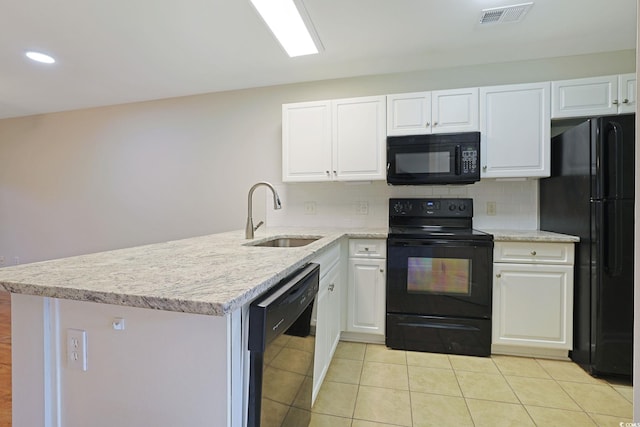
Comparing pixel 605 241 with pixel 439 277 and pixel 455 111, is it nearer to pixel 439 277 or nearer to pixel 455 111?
pixel 439 277

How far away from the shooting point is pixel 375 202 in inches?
112

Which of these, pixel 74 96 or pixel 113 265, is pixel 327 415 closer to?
pixel 113 265

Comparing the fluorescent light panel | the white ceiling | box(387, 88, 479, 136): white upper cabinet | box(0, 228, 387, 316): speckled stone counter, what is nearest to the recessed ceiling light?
the white ceiling

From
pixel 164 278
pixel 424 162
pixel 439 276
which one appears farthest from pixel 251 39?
pixel 439 276

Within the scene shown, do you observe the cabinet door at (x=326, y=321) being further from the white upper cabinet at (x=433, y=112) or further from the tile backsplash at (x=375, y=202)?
the white upper cabinet at (x=433, y=112)

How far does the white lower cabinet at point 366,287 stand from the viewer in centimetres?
232

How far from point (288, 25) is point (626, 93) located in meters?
2.45

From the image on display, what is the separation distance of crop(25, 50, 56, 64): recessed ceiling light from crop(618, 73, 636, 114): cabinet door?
14.6ft

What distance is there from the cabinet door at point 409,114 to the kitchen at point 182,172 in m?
0.38

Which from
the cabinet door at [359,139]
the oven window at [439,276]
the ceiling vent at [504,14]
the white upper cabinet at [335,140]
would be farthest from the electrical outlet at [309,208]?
the ceiling vent at [504,14]

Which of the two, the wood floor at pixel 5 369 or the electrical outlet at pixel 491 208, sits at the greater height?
the electrical outlet at pixel 491 208

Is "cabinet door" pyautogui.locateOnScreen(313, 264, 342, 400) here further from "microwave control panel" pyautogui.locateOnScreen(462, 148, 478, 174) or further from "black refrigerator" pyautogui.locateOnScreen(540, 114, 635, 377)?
"black refrigerator" pyautogui.locateOnScreen(540, 114, 635, 377)

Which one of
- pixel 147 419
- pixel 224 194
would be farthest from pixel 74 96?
pixel 147 419

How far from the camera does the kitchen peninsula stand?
0.75 meters
